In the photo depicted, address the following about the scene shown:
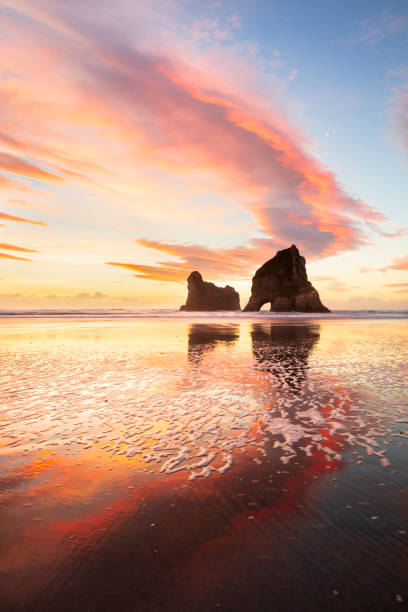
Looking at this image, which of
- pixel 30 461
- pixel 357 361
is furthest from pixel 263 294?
pixel 30 461

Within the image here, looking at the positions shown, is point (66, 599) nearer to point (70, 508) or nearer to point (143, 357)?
point (70, 508)

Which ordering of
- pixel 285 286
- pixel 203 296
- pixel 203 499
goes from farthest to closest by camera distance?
pixel 203 296, pixel 285 286, pixel 203 499

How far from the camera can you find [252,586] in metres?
2.22

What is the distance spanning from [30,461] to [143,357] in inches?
312

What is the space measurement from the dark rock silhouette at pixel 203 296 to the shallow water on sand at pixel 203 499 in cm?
14108

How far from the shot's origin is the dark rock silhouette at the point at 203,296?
148m

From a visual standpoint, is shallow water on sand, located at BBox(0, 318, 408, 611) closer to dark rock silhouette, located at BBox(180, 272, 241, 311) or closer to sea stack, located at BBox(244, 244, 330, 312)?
sea stack, located at BBox(244, 244, 330, 312)

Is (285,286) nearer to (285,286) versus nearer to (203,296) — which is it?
(285,286)

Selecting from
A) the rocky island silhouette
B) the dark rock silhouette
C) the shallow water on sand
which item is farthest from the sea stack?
the shallow water on sand

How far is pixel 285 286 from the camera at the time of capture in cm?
9869

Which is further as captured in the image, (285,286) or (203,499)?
(285,286)

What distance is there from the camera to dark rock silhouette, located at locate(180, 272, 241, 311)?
14825 centimetres

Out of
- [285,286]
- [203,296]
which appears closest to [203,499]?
[285,286]

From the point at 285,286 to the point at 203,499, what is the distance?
9905 cm
